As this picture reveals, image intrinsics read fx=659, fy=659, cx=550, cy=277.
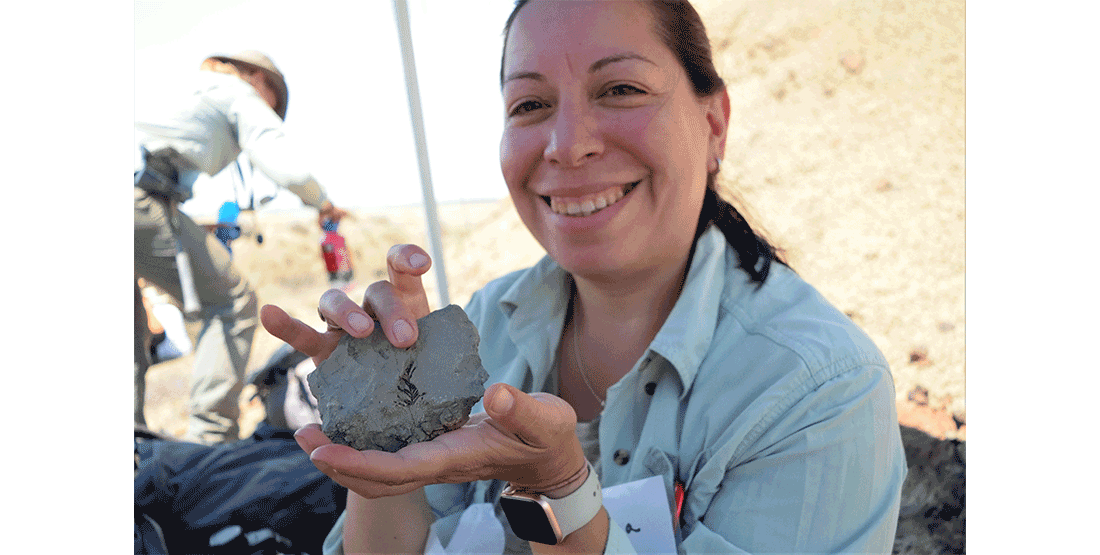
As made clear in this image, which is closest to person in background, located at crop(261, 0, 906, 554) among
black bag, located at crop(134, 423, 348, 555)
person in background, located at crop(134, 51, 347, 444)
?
black bag, located at crop(134, 423, 348, 555)

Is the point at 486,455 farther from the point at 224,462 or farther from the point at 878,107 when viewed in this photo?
the point at 878,107

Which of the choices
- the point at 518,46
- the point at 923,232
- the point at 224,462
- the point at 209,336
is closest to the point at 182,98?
the point at 209,336

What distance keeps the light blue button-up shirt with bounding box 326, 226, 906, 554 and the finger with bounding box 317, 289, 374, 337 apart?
55cm

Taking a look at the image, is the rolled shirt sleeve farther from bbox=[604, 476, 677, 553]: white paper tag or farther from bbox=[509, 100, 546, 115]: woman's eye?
bbox=[509, 100, 546, 115]: woman's eye

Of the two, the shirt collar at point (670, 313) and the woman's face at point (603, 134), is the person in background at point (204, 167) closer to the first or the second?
the shirt collar at point (670, 313)

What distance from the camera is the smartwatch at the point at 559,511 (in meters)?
1.11

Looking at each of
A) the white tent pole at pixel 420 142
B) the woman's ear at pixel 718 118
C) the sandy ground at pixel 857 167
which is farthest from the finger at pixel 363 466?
the sandy ground at pixel 857 167

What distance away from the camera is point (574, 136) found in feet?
4.35

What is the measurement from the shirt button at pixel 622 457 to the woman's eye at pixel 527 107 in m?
0.76

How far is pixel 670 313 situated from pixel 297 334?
78cm

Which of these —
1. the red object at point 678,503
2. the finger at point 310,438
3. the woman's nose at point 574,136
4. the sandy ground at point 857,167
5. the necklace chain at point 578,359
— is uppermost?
the woman's nose at point 574,136

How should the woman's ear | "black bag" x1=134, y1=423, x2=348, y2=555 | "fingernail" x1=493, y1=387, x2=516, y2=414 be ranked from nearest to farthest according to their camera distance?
1. "fingernail" x1=493, y1=387, x2=516, y2=414
2. the woman's ear
3. "black bag" x1=134, y1=423, x2=348, y2=555

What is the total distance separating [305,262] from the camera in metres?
7.10

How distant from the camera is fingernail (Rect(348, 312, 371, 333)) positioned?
1.11 m
